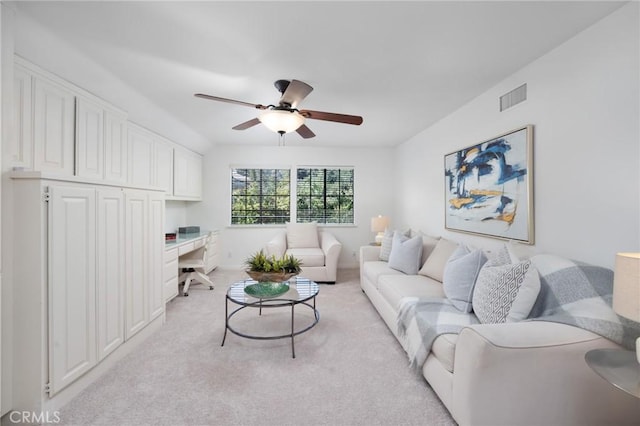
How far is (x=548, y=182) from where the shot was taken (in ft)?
6.65

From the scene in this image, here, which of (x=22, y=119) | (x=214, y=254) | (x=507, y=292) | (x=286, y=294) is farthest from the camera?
(x=214, y=254)

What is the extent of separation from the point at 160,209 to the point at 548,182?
133 inches

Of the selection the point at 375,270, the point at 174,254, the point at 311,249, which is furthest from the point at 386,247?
the point at 174,254

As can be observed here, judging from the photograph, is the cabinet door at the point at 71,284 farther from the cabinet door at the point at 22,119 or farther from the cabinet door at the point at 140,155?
the cabinet door at the point at 140,155

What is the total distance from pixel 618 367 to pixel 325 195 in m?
4.57

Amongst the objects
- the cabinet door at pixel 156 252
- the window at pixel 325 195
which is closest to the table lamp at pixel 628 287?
the cabinet door at pixel 156 252

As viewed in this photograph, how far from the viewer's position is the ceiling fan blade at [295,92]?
6.58 feet

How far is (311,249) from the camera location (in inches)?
187

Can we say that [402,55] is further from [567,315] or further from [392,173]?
[392,173]

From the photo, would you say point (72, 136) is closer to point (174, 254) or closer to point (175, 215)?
point (174, 254)

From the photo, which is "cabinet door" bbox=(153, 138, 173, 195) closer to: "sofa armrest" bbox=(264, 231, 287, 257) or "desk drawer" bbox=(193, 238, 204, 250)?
"desk drawer" bbox=(193, 238, 204, 250)

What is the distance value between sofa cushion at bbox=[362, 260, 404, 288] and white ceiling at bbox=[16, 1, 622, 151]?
1936 mm

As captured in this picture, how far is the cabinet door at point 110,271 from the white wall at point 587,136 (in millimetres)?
3261

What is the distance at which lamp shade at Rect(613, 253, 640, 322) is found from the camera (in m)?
1.07
